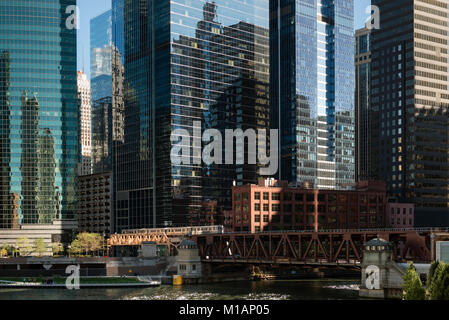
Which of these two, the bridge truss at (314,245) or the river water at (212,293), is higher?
the bridge truss at (314,245)

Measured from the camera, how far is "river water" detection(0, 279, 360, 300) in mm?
123488

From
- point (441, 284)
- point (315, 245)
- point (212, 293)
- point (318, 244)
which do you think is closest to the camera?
point (441, 284)

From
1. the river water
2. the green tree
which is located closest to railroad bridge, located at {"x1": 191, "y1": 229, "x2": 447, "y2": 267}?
the river water

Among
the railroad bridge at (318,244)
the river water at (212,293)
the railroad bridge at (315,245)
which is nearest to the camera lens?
the railroad bridge at (318,244)

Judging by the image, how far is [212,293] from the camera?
132875 mm

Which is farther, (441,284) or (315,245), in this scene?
(315,245)

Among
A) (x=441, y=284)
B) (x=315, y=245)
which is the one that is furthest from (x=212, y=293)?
(x=441, y=284)

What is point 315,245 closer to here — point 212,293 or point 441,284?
point 212,293

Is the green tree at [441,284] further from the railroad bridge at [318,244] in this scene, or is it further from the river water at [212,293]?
the river water at [212,293]

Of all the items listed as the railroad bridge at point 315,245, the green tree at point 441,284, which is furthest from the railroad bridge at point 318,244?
the green tree at point 441,284

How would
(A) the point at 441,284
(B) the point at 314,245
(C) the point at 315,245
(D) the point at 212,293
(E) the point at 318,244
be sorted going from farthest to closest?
(C) the point at 315,245
(E) the point at 318,244
(B) the point at 314,245
(D) the point at 212,293
(A) the point at 441,284

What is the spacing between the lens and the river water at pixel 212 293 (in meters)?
123

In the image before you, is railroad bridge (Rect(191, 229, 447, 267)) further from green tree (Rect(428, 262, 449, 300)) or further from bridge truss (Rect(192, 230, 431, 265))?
green tree (Rect(428, 262, 449, 300))
